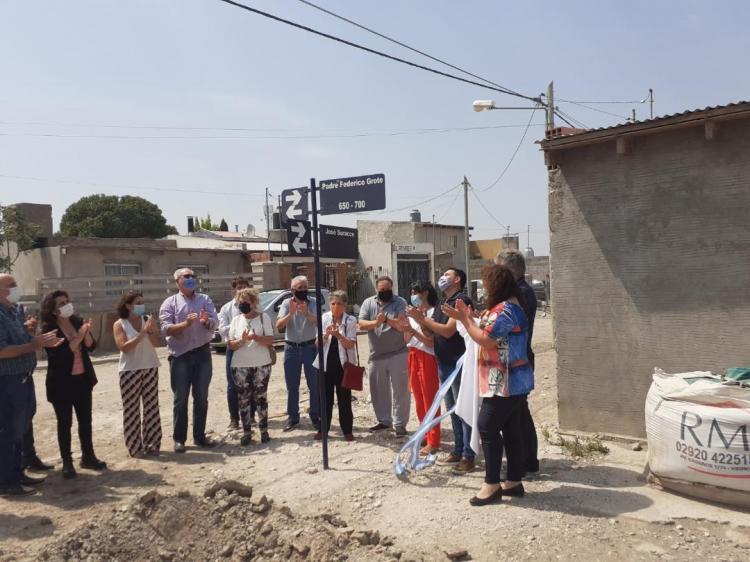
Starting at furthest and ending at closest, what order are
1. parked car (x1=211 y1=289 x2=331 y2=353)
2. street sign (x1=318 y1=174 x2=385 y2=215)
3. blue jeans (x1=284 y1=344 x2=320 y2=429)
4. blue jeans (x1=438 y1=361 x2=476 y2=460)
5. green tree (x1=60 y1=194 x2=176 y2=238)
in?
green tree (x1=60 y1=194 x2=176 y2=238)
parked car (x1=211 y1=289 x2=331 y2=353)
blue jeans (x1=284 y1=344 x2=320 y2=429)
street sign (x1=318 y1=174 x2=385 y2=215)
blue jeans (x1=438 y1=361 x2=476 y2=460)

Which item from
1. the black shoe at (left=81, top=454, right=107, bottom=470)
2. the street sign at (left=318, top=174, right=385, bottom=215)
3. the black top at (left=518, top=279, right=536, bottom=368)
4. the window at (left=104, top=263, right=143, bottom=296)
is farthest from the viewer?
the window at (left=104, top=263, right=143, bottom=296)

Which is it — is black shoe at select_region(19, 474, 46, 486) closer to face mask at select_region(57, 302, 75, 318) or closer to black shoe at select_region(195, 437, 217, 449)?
face mask at select_region(57, 302, 75, 318)

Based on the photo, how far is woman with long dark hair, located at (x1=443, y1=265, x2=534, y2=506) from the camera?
473cm

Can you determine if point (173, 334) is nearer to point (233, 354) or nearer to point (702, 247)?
point (233, 354)

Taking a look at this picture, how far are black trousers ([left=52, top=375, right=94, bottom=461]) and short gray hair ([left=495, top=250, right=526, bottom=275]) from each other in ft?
13.5

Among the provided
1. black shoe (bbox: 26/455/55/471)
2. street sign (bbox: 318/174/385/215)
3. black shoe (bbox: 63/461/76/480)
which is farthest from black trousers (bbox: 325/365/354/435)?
black shoe (bbox: 26/455/55/471)

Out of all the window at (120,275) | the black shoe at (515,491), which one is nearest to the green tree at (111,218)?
the window at (120,275)

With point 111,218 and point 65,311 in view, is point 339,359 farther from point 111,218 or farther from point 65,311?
point 111,218

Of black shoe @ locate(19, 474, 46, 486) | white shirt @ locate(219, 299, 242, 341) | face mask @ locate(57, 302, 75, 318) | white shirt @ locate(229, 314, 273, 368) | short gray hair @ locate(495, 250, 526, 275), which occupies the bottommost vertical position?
black shoe @ locate(19, 474, 46, 486)

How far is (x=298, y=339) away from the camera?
7.32 metres

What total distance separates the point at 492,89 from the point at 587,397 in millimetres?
Result: 7865

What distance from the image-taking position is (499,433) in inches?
191

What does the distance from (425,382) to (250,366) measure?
2.02m

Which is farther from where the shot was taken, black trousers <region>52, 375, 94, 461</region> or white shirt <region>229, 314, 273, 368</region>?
white shirt <region>229, 314, 273, 368</region>
